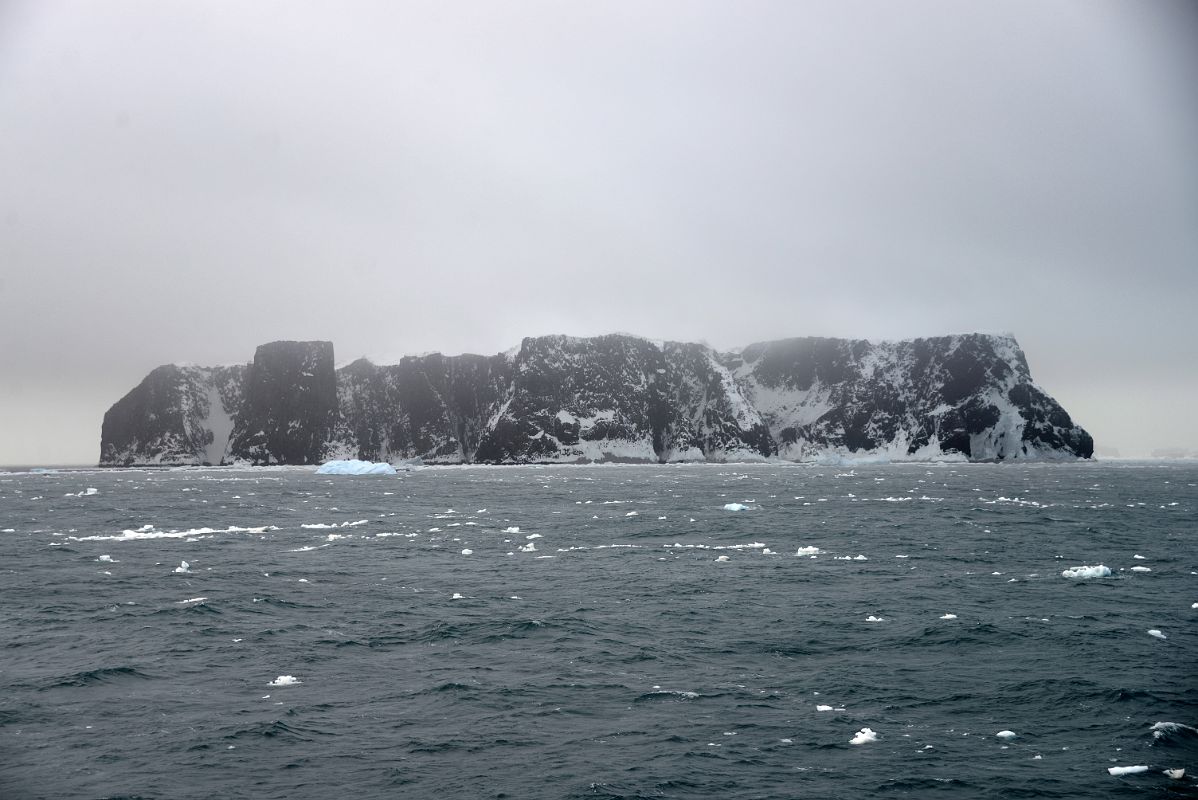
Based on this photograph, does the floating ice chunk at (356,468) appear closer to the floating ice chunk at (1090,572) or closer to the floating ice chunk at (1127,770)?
the floating ice chunk at (1090,572)

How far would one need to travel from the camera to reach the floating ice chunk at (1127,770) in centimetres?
1784

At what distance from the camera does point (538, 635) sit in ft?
96.1

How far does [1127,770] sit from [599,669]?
42.6ft

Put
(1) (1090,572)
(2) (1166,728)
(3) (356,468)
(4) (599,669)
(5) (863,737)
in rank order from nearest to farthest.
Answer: (5) (863,737) < (2) (1166,728) < (4) (599,669) < (1) (1090,572) < (3) (356,468)

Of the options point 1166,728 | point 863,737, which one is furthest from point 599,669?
point 1166,728

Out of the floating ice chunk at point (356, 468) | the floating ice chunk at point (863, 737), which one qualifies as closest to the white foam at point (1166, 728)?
Result: the floating ice chunk at point (863, 737)

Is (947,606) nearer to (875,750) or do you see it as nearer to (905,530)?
(875,750)

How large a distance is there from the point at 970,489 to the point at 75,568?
9684 cm

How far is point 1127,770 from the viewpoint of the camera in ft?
58.9

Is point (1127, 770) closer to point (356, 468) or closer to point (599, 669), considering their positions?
point (599, 669)

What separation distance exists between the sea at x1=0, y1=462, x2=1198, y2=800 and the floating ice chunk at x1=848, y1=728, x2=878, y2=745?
0.07 m

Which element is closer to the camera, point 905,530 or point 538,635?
point 538,635

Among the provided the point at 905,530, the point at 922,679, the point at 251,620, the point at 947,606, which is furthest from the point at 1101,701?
the point at 905,530

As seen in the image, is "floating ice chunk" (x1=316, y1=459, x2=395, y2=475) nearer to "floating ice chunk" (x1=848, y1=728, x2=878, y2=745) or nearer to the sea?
the sea
